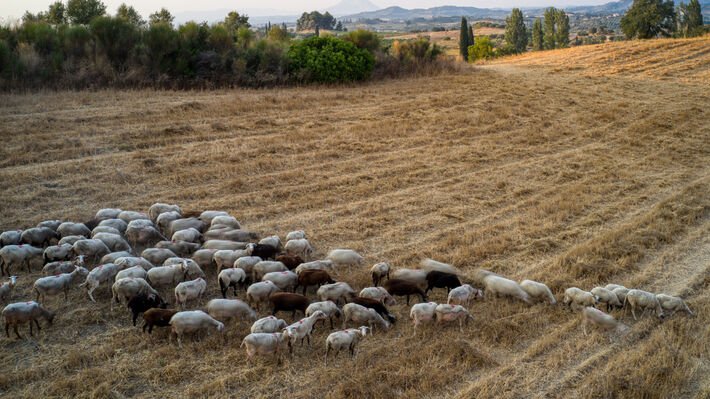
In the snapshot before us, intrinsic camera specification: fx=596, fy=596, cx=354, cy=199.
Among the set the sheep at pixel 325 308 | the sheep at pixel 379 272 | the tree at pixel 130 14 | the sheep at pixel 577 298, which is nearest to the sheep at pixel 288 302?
the sheep at pixel 325 308

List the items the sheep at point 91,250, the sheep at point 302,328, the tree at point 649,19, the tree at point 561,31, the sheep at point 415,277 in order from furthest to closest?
the tree at point 561,31 → the tree at point 649,19 → the sheep at point 91,250 → the sheep at point 415,277 → the sheep at point 302,328

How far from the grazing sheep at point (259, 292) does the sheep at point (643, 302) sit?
534 cm

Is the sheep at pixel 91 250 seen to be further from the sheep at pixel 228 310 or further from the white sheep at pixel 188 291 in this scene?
the sheep at pixel 228 310

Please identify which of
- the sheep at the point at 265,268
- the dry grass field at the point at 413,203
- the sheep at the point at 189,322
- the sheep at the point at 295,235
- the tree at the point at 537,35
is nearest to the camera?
the dry grass field at the point at 413,203

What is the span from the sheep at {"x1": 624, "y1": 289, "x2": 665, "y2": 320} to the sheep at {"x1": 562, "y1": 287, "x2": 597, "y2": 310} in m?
0.52

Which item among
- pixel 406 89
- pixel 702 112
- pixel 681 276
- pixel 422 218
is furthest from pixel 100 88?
pixel 702 112

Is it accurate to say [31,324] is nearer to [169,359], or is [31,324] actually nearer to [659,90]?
[169,359]

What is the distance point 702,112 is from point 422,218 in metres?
15.8

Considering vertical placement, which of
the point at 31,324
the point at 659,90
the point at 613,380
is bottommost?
the point at 613,380

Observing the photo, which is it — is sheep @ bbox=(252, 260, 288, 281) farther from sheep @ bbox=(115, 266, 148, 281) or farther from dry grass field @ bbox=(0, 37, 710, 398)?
sheep @ bbox=(115, 266, 148, 281)

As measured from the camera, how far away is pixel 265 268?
9672 millimetres

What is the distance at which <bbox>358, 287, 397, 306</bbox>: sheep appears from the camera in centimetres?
908

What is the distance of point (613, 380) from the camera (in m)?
7.32

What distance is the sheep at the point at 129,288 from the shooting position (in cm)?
884
